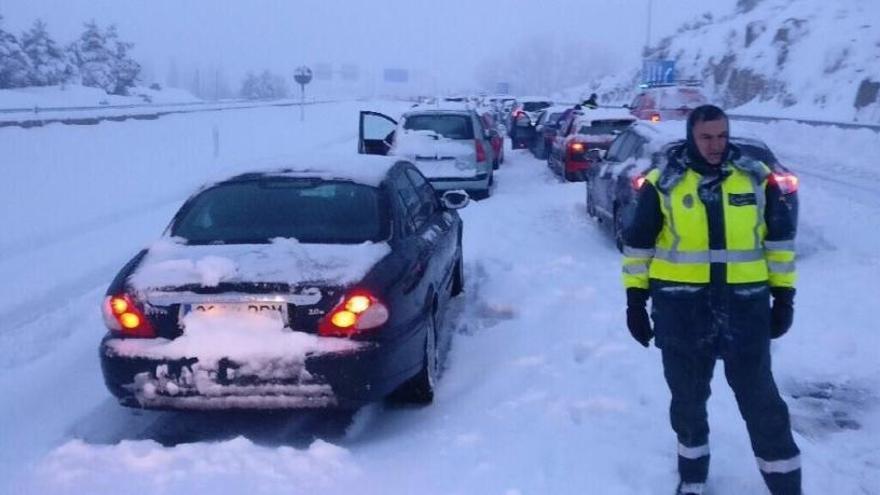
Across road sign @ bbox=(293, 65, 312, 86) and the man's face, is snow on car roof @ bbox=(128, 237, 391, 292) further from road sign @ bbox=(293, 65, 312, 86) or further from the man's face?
road sign @ bbox=(293, 65, 312, 86)

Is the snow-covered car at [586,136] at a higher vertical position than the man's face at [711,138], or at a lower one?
lower

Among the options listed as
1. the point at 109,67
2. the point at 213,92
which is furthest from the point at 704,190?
the point at 213,92

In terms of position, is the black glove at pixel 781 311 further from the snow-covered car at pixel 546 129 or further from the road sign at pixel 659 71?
the road sign at pixel 659 71

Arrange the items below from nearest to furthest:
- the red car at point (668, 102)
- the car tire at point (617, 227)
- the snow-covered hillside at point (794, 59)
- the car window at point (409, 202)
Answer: the car window at point (409, 202) → the car tire at point (617, 227) → the red car at point (668, 102) → the snow-covered hillside at point (794, 59)

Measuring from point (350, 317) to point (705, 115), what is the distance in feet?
6.59

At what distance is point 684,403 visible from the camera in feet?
12.3

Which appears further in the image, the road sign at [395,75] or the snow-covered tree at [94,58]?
the road sign at [395,75]

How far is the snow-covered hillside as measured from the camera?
39.9 m

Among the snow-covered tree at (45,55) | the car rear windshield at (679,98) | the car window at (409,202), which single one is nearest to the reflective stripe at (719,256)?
the car window at (409,202)

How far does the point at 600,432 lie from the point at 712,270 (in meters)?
1.42

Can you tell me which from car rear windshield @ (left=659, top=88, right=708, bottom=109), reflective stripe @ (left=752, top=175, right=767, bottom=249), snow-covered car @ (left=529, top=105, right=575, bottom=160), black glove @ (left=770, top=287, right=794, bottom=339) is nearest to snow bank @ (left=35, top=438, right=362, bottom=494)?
black glove @ (left=770, top=287, right=794, bottom=339)

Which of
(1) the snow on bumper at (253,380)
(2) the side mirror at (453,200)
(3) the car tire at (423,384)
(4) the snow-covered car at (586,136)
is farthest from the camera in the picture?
(4) the snow-covered car at (586,136)

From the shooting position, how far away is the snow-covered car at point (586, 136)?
15586 mm

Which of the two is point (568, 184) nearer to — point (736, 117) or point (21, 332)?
point (21, 332)
